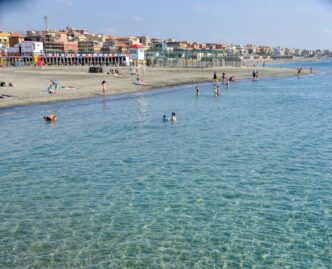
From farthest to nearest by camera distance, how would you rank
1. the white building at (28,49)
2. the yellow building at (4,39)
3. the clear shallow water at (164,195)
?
the yellow building at (4,39)
the white building at (28,49)
the clear shallow water at (164,195)

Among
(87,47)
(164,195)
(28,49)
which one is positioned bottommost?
(164,195)

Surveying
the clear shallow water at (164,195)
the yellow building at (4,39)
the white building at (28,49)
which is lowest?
the clear shallow water at (164,195)

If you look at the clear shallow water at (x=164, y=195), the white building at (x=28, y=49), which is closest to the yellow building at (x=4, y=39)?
the white building at (x=28, y=49)

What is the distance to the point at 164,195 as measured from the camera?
13508 mm

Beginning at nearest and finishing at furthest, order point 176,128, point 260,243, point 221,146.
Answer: point 260,243, point 221,146, point 176,128

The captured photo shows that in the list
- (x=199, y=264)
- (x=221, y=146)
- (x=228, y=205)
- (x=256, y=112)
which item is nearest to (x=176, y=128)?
(x=221, y=146)

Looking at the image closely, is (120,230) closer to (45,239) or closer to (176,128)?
(45,239)

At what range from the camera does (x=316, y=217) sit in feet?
38.1

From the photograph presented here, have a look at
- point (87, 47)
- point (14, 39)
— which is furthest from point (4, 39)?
point (87, 47)

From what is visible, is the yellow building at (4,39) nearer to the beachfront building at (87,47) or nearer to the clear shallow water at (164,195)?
the beachfront building at (87,47)

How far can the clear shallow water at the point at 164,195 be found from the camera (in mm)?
9711

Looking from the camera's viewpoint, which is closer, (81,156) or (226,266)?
(226,266)

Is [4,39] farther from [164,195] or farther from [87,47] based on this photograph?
[164,195]

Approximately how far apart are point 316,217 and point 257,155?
7.19 metres
